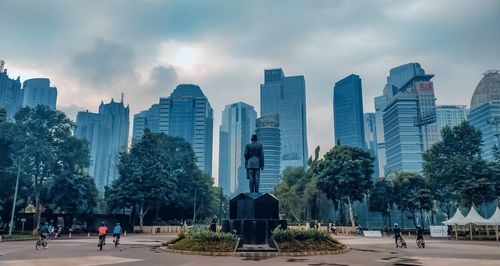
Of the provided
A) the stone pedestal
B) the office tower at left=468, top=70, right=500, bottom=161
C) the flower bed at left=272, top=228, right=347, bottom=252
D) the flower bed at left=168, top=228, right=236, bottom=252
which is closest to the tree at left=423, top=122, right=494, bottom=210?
the flower bed at left=272, top=228, right=347, bottom=252

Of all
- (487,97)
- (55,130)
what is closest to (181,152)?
(55,130)

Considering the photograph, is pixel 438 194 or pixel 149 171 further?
pixel 438 194

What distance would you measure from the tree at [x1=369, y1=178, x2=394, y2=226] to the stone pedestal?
42.3m

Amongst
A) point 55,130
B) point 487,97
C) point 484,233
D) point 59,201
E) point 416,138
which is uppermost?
point 487,97

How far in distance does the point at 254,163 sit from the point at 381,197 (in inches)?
1663

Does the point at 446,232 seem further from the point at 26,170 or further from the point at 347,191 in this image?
the point at 26,170

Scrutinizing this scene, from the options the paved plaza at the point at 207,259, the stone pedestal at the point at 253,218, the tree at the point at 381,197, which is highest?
the tree at the point at 381,197

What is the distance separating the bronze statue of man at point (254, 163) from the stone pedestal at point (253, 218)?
4.81 ft

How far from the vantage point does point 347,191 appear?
52.9m

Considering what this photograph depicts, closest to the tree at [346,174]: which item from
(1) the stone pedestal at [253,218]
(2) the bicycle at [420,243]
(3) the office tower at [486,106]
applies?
(2) the bicycle at [420,243]

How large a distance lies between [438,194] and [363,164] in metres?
11.9

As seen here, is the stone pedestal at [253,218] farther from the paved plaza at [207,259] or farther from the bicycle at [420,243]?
the bicycle at [420,243]

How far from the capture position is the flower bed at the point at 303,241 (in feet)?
57.0

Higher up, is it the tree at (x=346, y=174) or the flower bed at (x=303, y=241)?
the tree at (x=346, y=174)
